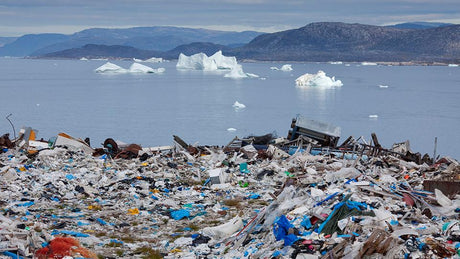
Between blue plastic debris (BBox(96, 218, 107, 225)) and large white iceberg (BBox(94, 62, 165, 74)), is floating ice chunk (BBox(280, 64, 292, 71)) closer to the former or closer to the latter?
large white iceberg (BBox(94, 62, 165, 74))

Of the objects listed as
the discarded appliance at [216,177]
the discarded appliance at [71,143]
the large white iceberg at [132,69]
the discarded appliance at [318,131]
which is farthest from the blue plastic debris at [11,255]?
the large white iceberg at [132,69]

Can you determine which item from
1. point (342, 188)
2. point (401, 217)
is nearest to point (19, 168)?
point (342, 188)

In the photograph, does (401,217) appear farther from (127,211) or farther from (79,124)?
(79,124)

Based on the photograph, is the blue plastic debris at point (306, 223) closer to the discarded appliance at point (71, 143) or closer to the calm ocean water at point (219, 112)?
the discarded appliance at point (71, 143)

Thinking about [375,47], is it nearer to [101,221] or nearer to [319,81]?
[319,81]

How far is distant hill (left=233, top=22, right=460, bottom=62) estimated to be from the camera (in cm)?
16250

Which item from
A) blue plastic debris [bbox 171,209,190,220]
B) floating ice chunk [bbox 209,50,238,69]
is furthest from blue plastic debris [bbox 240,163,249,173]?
floating ice chunk [bbox 209,50,238,69]

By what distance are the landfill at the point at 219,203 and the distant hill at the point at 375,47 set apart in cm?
14373

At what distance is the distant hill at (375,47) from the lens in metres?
162

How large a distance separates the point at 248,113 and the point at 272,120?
10.5 ft

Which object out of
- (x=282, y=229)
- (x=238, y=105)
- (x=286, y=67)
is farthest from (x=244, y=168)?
(x=286, y=67)

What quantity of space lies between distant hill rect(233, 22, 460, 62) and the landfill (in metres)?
144

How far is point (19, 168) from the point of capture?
39.1ft

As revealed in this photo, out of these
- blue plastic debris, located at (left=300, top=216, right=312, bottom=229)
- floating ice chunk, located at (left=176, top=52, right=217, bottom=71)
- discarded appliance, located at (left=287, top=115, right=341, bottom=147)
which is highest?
blue plastic debris, located at (left=300, top=216, right=312, bottom=229)
